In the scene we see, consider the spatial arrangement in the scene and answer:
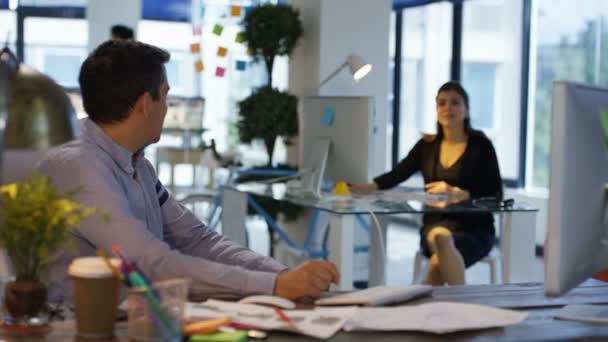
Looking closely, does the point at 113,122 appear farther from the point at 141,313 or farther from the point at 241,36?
the point at 241,36

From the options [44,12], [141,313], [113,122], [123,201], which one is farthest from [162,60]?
[44,12]

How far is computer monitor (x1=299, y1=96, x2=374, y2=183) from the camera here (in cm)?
489

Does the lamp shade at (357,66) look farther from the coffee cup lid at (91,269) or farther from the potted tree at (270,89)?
the coffee cup lid at (91,269)

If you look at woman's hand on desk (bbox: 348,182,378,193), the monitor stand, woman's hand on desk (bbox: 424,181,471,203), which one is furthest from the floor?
the monitor stand

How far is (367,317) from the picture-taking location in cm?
196

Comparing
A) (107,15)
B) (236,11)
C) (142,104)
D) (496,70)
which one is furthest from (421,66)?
(142,104)

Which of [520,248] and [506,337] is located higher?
[506,337]

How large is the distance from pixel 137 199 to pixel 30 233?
752mm

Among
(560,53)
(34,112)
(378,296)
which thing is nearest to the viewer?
(34,112)

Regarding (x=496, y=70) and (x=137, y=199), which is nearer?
(x=137, y=199)

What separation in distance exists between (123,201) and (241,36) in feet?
16.3

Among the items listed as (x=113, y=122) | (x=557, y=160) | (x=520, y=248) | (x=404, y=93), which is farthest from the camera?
(x=404, y=93)

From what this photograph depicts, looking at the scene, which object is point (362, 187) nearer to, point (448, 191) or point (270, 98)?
point (448, 191)

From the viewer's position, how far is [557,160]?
1.83 metres
